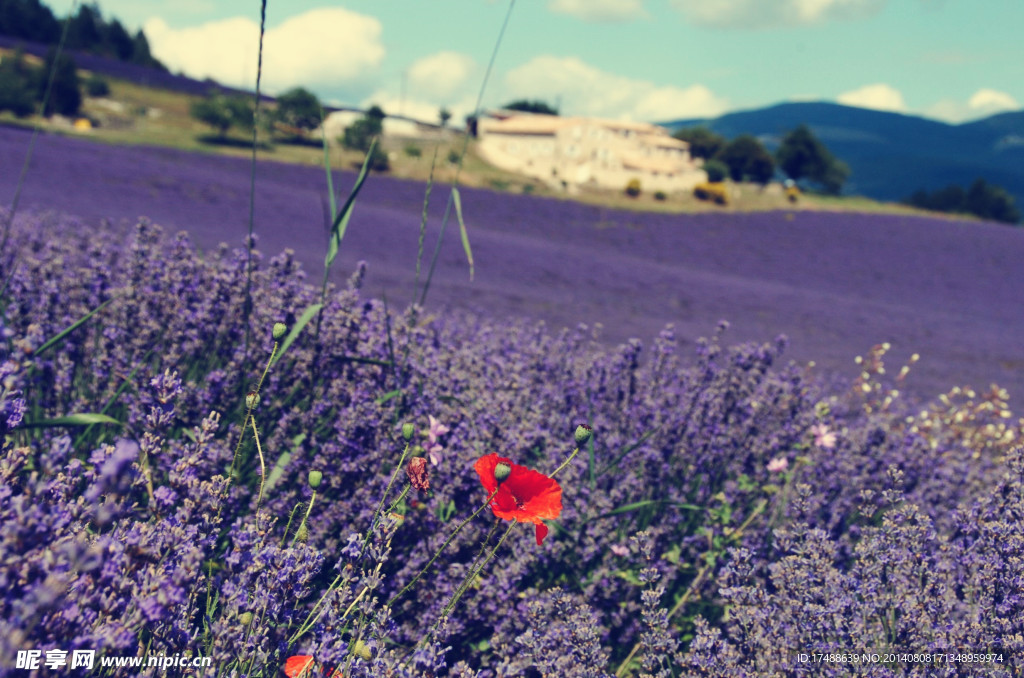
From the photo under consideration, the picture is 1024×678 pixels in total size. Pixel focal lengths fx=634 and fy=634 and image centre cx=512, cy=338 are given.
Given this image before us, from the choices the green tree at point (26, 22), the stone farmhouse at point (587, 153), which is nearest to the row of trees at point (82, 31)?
the green tree at point (26, 22)

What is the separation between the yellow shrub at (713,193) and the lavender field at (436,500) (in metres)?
32.3

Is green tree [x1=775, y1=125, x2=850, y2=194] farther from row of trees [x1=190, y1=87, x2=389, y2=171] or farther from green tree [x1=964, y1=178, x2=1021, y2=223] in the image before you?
row of trees [x1=190, y1=87, x2=389, y2=171]

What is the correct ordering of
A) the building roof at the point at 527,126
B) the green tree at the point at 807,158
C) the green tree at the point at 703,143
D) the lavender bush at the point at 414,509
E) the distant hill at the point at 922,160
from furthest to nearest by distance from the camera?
the distant hill at the point at 922,160 → the green tree at the point at 807,158 → the green tree at the point at 703,143 → the building roof at the point at 527,126 → the lavender bush at the point at 414,509

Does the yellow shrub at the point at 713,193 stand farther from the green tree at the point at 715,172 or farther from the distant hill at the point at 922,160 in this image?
the distant hill at the point at 922,160

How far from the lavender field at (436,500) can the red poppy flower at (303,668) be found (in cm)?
1

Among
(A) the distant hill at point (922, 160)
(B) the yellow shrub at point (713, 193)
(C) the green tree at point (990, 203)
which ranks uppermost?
(A) the distant hill at point (922, 160)

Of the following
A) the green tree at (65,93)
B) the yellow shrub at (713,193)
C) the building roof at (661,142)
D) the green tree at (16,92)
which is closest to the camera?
the green tree at (16,92)

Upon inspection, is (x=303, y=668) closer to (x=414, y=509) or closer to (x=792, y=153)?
(x=414, y=509)

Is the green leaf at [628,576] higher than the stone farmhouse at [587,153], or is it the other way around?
the stone farmhouse at [587,153]

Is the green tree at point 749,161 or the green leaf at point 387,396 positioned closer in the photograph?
the green leaf at point 387,396

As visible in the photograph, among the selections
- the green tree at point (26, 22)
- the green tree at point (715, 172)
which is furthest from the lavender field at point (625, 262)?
the green tree at point (26, 22)

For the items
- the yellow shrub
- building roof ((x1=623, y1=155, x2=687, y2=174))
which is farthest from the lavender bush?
building roof ((x1=623, y1=155, x2=687, y2=174))

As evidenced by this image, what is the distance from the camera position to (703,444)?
9.20 ft

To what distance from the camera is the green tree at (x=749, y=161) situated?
1968 inches
